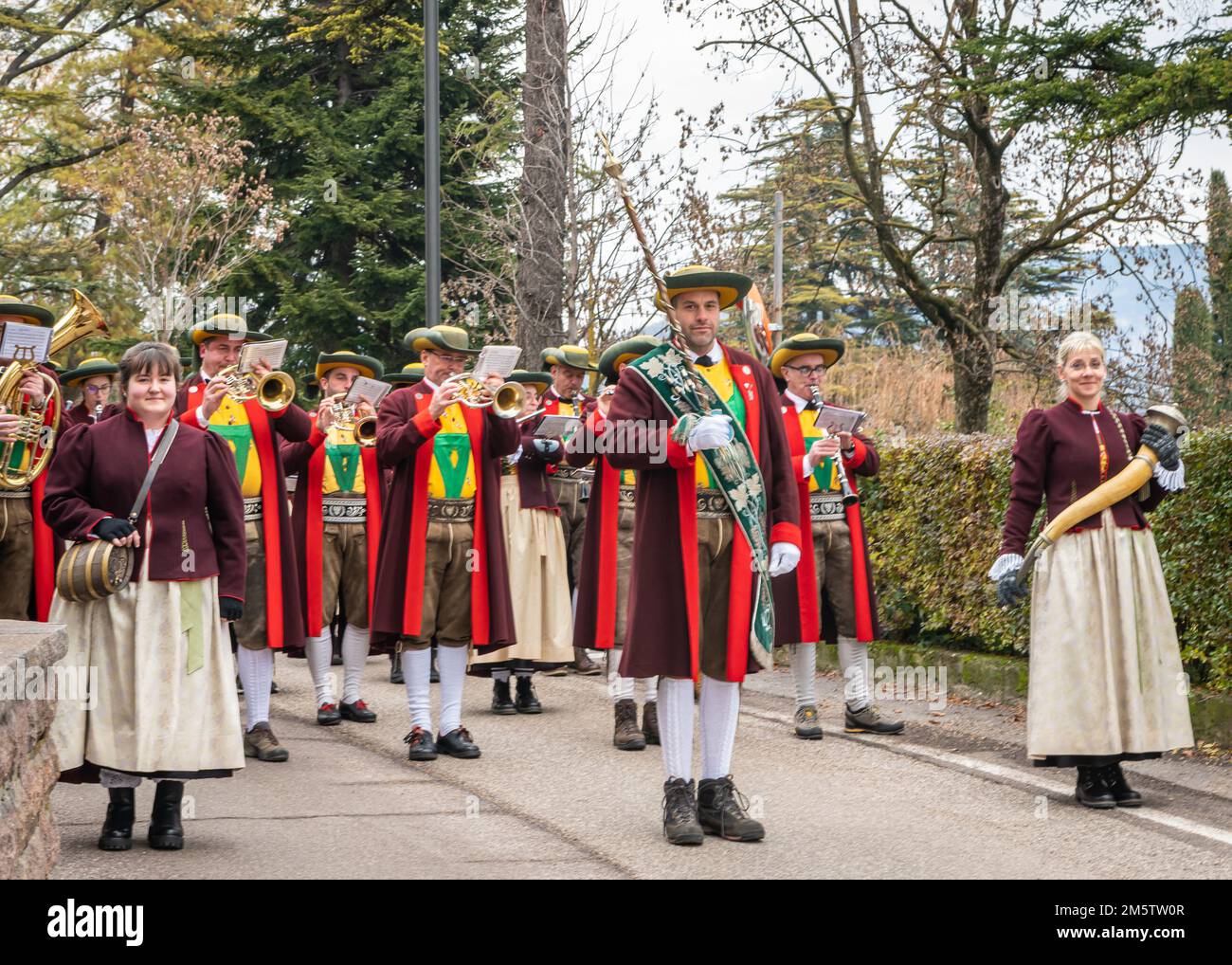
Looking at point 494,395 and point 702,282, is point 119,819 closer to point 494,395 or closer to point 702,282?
point 494,395

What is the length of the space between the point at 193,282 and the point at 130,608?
21648 millimetres

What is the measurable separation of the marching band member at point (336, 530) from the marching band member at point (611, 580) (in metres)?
1.27

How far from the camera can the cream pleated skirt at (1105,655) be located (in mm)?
Answer: 7133

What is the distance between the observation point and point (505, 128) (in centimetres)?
2041

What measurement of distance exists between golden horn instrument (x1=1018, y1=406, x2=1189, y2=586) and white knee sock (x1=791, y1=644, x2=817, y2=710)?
2.09 metres

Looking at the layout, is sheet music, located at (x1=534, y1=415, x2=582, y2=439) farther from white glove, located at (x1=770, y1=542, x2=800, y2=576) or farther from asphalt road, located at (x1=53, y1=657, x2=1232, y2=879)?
white glove, located at (x1=770, y1=542, x2=800, y2=576)

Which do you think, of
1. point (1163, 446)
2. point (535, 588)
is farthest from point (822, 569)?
point (1163, 446)

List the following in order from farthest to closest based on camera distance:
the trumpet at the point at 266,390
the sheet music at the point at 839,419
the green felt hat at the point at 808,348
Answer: the green felt hat at the point at 808,348, the sheet music at the point at 839,419, the trumpet at the point at 266,390

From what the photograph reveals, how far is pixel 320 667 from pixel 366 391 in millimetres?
1711

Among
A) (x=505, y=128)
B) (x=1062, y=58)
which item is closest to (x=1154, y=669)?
(x=1062, y=58)

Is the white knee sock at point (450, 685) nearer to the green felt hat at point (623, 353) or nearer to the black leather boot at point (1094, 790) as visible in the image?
the green felt hat at point (623, 353)

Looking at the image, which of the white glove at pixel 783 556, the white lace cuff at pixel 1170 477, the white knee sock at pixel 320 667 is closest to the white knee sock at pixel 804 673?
the white lace cuff at pixel 1170 477

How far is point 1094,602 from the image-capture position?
7246mm

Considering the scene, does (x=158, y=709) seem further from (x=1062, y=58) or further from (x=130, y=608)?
(x=1062, y=58)
